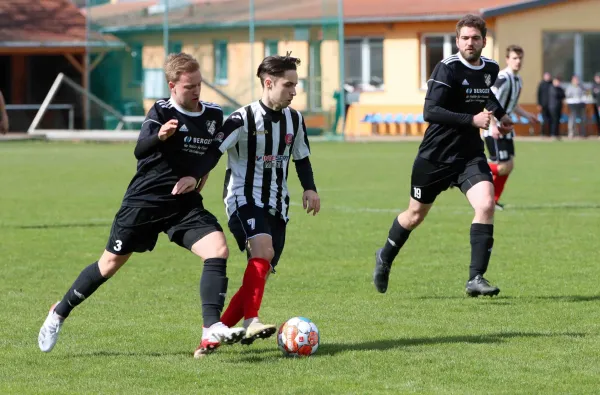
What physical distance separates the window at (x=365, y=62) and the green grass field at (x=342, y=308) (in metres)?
24.8

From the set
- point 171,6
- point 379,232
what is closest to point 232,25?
point 171,6

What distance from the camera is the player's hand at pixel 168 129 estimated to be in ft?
21.3

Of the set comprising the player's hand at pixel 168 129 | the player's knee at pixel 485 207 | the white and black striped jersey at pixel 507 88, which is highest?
the white and black striped jersey at pixel 507 88

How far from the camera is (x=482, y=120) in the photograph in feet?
27.7

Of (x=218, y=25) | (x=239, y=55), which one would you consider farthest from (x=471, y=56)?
(x=218, y=25)

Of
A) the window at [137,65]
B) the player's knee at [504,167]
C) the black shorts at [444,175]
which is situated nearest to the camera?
the black shorts at [444,175]

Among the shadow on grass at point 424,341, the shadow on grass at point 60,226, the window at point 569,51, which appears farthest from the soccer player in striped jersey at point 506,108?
the window at point 569,51

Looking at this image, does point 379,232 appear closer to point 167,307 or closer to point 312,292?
point 312,292

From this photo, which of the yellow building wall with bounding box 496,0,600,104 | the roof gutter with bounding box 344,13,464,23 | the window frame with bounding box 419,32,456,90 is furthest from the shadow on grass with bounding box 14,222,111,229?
the window frame with bounding box 419,32,456,90

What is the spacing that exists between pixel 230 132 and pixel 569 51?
1350 inches

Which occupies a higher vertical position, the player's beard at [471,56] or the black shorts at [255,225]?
the player's beard at [471,56]

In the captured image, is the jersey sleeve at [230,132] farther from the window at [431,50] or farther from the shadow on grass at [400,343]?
the window at [431,50]

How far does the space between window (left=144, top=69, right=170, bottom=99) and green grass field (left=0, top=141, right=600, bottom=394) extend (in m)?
18.8

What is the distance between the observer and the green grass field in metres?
6.25
